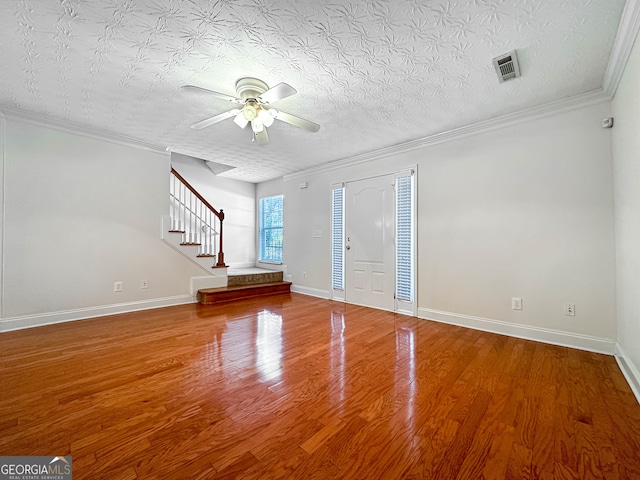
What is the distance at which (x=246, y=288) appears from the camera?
5062 millimetres

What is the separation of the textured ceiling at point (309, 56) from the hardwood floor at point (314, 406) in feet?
8.42

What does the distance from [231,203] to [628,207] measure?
6304mm

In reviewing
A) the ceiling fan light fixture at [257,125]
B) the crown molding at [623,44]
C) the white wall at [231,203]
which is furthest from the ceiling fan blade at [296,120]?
the white wall at [231,203]

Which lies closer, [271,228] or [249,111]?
[249,111]

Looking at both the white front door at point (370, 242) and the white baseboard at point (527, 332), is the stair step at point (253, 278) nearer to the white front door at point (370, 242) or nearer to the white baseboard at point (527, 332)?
the white front door at point (370, 242)

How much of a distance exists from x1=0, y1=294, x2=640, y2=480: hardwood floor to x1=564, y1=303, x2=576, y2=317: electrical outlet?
389 mm

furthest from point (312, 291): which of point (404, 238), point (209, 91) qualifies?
point (209, 91)

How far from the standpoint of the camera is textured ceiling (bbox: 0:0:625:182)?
175 centimetres

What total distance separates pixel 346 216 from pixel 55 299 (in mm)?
4279

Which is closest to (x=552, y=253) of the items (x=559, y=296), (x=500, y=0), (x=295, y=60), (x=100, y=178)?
(x=559, y=296)

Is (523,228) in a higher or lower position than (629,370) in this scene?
higher

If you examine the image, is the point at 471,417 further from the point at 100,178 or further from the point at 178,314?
the point at 100,178

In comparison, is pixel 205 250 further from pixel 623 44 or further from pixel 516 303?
pixel 623 44

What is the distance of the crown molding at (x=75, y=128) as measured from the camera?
313 centimetres
